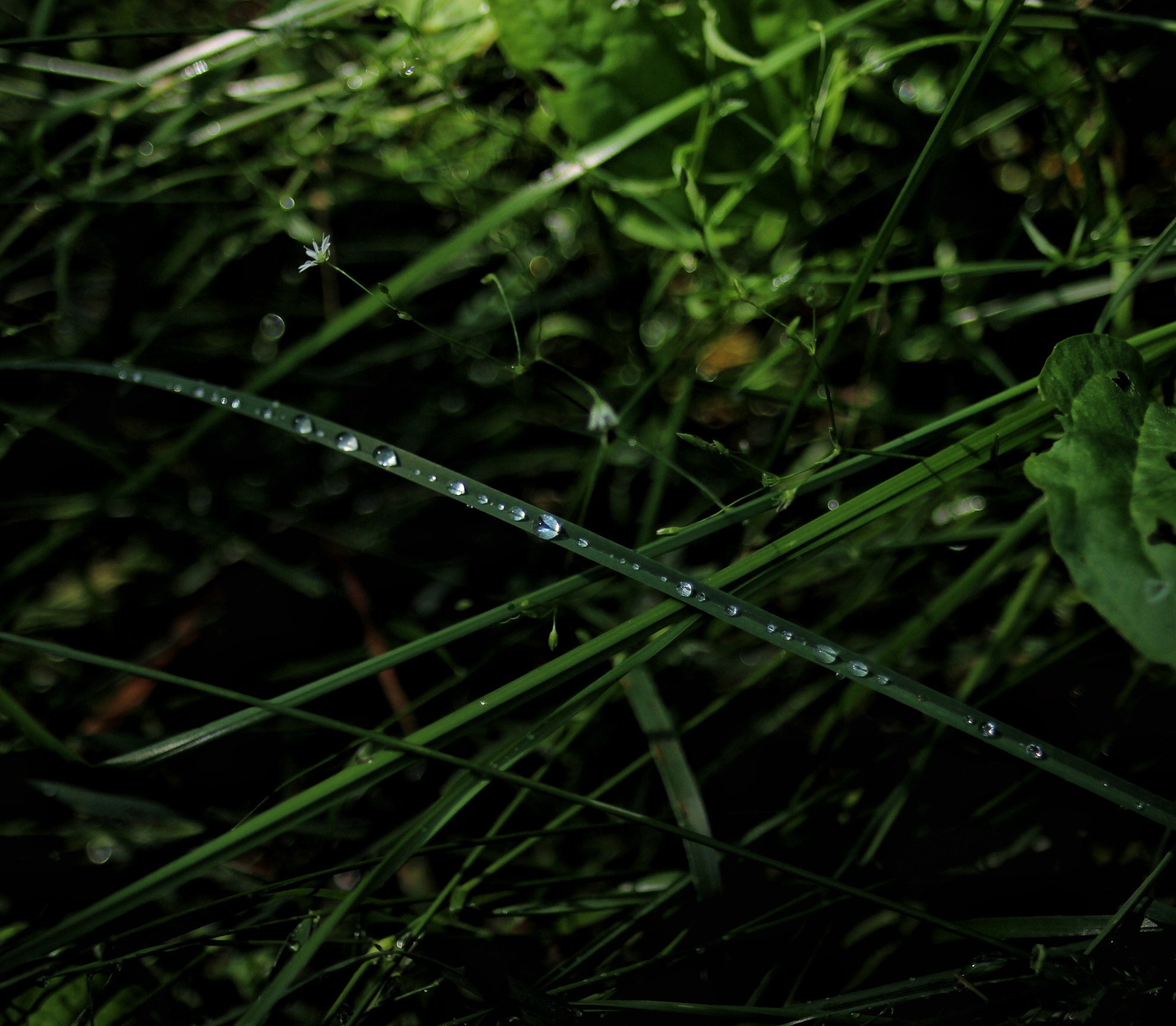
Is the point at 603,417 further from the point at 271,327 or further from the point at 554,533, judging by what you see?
the point at 271,327

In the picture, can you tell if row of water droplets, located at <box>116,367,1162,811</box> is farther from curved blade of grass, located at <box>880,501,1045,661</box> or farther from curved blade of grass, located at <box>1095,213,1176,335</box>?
curved blade of grass, located at <box>1095,213,1176,335</box>

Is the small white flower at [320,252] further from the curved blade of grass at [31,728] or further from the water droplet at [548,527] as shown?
the curved blade of grass at [31,728]

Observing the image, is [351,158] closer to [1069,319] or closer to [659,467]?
[659,467]

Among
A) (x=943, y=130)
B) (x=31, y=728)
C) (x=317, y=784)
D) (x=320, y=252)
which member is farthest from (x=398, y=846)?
(x=943, y=130)

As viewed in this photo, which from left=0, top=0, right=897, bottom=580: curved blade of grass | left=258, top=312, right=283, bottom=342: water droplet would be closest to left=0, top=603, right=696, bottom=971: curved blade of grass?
left=0, top=0, right=897, bottom=580: curved blade of grass

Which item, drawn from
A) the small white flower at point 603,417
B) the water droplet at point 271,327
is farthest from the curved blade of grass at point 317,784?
the water droplet at point 271,327
